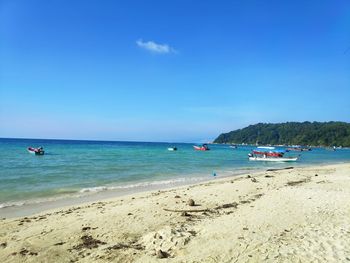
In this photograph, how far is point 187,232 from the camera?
8711 mm

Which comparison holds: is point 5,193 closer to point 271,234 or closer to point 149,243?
point 149,243

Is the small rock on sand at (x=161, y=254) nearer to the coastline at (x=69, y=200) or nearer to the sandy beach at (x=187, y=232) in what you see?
the sandy beach at (x=187, y=232)

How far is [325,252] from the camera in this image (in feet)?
23.8

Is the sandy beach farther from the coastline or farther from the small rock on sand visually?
the coastline

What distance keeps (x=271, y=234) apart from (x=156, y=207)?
5.10 m

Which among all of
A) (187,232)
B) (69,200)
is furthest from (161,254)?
(69,200)

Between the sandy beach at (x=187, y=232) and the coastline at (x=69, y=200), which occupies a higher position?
the sandy beach at (x=187, y=232)

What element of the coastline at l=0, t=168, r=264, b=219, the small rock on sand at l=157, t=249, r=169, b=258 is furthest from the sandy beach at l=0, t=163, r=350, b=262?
the coastline at l=0, t=168, r=264, b=219

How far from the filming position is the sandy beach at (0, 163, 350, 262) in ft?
23.9

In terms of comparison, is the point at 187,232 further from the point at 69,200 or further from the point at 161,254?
the point at 69,200

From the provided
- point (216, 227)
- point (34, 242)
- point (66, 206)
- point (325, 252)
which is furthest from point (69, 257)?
point (66, 206)

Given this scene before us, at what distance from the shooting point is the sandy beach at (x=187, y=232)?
7.27 metres

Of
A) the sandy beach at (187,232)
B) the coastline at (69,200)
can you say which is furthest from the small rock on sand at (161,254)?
the coastline at (69,200)

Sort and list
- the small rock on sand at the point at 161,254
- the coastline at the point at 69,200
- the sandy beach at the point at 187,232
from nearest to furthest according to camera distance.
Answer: the small rock on sand at the point at 161,254 < the sandy beach at the point at 187,232 < the coastline at the point at 69,200
